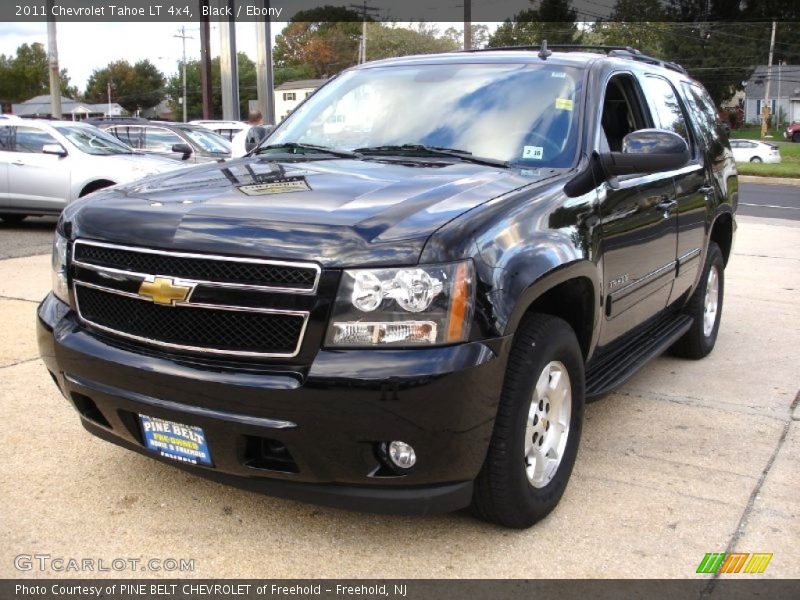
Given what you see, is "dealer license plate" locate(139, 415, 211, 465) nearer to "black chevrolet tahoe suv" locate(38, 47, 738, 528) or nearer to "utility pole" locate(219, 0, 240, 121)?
"black chevrolet tahoe suv" locate(38, 47, 738, 528)

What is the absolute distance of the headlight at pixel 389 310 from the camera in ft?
8.83

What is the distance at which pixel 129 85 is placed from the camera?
124m

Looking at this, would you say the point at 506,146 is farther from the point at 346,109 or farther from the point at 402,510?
the point at 402,510

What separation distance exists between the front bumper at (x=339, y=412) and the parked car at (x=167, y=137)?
11.4m

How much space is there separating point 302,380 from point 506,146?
1712 millimetres

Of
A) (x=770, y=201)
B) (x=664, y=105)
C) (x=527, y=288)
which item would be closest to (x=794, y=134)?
(x=770, y=201)

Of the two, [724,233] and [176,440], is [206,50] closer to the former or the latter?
[724,233]

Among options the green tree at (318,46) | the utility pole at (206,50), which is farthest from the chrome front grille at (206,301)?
the green tree at (318,46)

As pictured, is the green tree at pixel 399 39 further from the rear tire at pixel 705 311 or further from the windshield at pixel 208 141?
the rear tire at pixel 705 311

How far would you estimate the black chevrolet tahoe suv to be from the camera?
2.70m

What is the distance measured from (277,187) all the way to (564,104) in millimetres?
1511

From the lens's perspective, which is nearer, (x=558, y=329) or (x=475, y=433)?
(x=475, y=433)

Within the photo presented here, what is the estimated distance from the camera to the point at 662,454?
4090 mm
